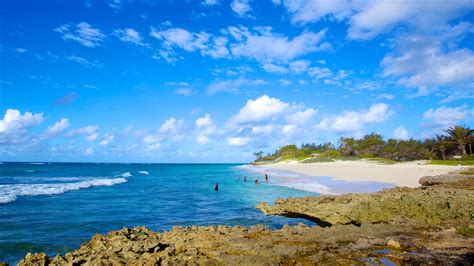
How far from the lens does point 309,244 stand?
28.6 ft

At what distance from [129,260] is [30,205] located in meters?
21.2

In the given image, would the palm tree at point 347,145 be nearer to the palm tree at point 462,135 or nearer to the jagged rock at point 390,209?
the palm tree at point 462,135

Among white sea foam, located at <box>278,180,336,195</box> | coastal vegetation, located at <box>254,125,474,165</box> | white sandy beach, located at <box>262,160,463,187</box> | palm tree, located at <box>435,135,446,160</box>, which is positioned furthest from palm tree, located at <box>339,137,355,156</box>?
white sea foam, located at <box>278,180,336,195</box>

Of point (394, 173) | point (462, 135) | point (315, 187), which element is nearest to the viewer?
point (315, 187)

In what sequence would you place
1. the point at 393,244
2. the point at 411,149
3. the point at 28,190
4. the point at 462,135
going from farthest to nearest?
1. the point at 411,149
2. the point at 462,135
3. the point at 28,190
4. the point at 393,244

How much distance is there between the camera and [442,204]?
13070 mm

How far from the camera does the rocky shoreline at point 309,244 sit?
24.7 ft

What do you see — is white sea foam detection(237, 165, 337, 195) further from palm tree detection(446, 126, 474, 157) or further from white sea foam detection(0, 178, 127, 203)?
palm tree detection(446, 126, 474, 157)

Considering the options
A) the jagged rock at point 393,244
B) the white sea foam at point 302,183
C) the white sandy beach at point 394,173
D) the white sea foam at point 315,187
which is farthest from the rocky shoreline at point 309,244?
the white sandy beach at point 394,173

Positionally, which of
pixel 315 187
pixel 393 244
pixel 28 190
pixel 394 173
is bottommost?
Answer: pixel 315 187

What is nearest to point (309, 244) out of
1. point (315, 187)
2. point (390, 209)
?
point (390, 209)

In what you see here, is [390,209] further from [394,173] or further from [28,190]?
[28,190]

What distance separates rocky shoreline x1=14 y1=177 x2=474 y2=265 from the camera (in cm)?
752

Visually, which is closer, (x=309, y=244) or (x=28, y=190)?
(x=309, y=244)
